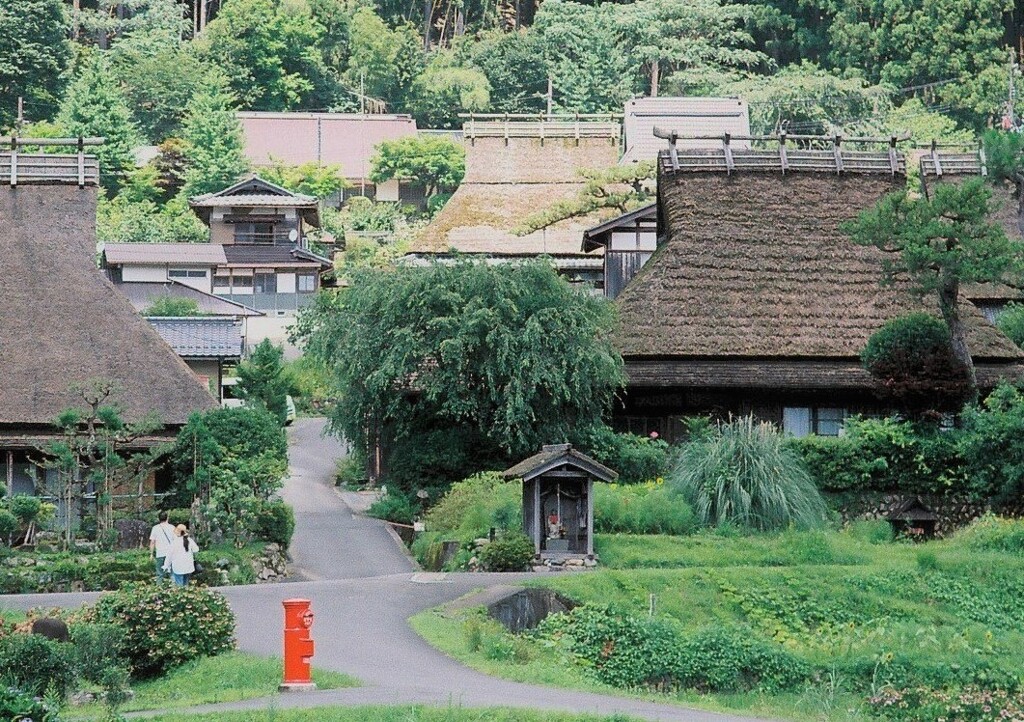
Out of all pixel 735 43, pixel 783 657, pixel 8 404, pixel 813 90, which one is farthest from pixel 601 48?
pixel 783 657

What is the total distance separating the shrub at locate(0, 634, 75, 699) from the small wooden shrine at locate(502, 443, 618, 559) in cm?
1080

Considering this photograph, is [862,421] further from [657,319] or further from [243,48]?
[243,48]

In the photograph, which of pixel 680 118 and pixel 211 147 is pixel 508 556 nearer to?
pixel 680 118

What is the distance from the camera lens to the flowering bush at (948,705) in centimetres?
2322

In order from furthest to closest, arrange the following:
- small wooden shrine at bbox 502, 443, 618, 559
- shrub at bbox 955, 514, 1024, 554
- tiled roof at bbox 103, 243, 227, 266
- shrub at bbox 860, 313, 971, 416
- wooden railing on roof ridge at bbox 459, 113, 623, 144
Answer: wooden railing on roof ridge at bbox 459, 113, 623, 144 < tiled roof at bbox 103, 243, 227, 266 < shrub at bbox 860, 313, 971, 416 < shrub at bbox 955, 514, 1024, 554 < small wooden shrine at bbox 502, 443, 618, 559

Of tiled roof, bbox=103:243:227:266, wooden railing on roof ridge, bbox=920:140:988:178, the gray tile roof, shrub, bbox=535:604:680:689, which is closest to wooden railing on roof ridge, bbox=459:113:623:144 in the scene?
the gray tile roof

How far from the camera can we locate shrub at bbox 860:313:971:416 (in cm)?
3719

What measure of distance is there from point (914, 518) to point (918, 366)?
280 centimetres

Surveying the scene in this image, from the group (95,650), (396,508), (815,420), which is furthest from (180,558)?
(815,420)

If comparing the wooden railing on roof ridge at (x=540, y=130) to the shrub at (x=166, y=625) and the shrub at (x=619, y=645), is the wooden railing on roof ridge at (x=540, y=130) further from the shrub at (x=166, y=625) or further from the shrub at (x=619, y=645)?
the shrub at (x=166, y=625)

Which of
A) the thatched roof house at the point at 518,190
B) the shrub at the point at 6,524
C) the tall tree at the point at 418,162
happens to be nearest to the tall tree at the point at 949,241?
the shrub at the point at 6,524

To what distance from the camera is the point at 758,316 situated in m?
40.0

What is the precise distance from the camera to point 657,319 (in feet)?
131

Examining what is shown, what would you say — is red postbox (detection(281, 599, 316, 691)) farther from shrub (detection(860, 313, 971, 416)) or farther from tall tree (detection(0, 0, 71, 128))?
tall tree (detection(0, 0, 71, 128))
